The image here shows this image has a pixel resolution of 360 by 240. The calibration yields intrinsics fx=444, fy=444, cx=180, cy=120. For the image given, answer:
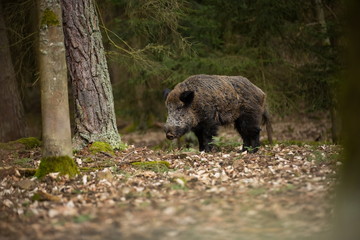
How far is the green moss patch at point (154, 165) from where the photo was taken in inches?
312

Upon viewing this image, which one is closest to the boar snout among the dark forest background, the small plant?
the small plant

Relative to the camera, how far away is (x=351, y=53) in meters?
4.38

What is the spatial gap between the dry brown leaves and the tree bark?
0.58m

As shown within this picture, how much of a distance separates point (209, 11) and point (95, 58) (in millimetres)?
6803

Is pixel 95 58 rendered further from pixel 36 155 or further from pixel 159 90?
pixel 159 90

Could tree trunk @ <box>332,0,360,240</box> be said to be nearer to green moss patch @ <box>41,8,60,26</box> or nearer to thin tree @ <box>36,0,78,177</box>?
thin tree @ <box>36,0,78,177</box>

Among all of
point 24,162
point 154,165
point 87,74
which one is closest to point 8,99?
point 87,74

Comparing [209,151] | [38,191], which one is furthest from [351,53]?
[209,151]

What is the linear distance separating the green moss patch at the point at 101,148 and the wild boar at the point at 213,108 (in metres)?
1.64

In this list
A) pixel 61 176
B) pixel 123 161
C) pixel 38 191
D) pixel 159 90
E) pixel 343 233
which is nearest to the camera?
pixel 343 233

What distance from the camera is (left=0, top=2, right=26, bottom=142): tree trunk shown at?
13.1m

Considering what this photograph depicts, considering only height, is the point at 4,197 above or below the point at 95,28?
below

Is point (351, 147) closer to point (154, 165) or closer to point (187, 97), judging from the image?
point (154, 165)

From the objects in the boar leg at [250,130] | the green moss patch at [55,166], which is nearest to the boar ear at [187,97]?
the boar leg at [250,130]
